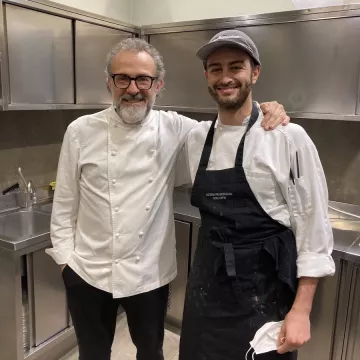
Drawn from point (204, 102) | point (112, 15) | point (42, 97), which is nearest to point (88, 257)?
point (42, 97)

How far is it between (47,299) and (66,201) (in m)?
0.72

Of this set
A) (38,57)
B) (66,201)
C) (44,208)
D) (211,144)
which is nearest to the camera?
(211,144)

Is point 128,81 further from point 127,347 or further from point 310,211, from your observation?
point 127,347

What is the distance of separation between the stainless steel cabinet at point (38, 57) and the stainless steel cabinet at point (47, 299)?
2.33ft

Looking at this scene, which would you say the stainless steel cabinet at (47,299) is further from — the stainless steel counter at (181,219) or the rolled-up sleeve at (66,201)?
the rolled-up sleeve at (66,201)

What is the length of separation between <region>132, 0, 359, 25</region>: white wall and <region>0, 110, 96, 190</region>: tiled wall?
0.78 m

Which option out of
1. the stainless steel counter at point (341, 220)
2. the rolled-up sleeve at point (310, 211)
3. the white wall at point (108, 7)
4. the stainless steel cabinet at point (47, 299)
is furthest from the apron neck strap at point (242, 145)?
the white wall at point (108, 7)

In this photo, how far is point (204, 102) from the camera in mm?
2092

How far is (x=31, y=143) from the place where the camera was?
2.14m

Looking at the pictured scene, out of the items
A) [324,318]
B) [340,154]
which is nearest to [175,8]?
[340,154]

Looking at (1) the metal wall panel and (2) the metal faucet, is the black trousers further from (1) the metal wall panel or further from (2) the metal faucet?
(1) the metal wall panel

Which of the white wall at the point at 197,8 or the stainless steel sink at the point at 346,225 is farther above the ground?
the white wall at the point at 197,8

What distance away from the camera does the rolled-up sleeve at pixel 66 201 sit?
125 cm

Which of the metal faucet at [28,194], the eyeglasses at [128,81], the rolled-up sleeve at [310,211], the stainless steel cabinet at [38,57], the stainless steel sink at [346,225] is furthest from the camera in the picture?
the metal faucet at [28,194]
